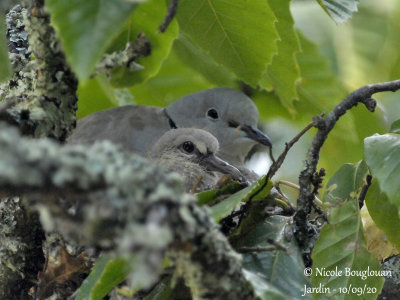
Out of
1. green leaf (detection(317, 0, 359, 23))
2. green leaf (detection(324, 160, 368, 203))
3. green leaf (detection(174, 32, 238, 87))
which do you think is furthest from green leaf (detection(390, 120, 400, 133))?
green leaf (detection(174, 32, 238, 87))

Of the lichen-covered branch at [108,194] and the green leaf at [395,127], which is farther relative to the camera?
the green leaf at [395,127]

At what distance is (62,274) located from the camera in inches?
86.7

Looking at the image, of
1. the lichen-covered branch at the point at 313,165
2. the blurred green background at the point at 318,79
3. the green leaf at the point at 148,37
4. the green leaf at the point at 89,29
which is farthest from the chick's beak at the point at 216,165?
the green leaf at the point at 89,29

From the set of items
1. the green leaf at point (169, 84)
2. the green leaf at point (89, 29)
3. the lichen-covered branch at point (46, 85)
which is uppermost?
the green leaf at point (89, 29)

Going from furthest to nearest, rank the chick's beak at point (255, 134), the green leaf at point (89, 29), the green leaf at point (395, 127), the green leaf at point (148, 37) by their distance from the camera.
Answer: the chick's beak at point (255, 134) < the green leaf at point (148, 37) < the green leaf at point (395, 127) < the green leaf at point (89, 29)

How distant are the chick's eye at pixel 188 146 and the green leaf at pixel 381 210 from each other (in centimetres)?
103

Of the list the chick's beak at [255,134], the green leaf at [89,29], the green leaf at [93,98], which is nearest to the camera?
the green leaf at [89,29]

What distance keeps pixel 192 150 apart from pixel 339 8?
107 centimetres

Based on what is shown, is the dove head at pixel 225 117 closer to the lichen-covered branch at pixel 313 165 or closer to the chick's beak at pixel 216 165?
the chick's beak at pixel 216 165

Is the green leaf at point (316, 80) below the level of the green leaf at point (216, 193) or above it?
below

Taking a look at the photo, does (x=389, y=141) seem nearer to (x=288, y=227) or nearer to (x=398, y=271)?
A: (x=288, y=227)

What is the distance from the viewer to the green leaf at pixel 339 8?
207 cm

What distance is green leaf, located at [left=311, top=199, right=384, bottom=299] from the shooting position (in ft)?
6.15

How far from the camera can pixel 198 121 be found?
3.91 meters
